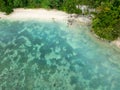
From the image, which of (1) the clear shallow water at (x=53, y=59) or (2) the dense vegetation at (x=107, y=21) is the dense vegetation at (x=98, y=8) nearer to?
(2) the dense vegetation at (x=107, y=21)

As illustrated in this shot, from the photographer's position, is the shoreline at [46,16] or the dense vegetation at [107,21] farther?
the shoreline at [46,16]

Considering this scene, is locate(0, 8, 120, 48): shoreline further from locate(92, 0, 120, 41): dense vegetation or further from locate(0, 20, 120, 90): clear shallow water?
locate(92, 0, 120, 41): dense vegetation

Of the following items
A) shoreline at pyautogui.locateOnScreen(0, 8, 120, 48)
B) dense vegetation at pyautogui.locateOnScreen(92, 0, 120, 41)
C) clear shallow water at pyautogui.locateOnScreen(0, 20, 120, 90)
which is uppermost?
dense vegetation at pyautogui.locateOnScreen(92, 0, 120, 41)

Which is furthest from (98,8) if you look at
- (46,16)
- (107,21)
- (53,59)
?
(53,59)

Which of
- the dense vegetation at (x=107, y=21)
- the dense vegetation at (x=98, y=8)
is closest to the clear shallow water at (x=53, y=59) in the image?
the dense vegetation at (x=107, y=21)

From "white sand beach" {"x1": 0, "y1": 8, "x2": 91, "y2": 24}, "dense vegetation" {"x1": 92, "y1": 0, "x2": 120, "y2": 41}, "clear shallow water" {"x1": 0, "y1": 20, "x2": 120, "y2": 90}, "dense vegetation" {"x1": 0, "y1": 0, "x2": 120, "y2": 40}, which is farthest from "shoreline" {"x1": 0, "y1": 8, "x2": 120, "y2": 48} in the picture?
"dense vegetation" {"x1": 92, "y1": 0, "x2": 120, "y2": 41}

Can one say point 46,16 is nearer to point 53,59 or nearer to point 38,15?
point 38,15
